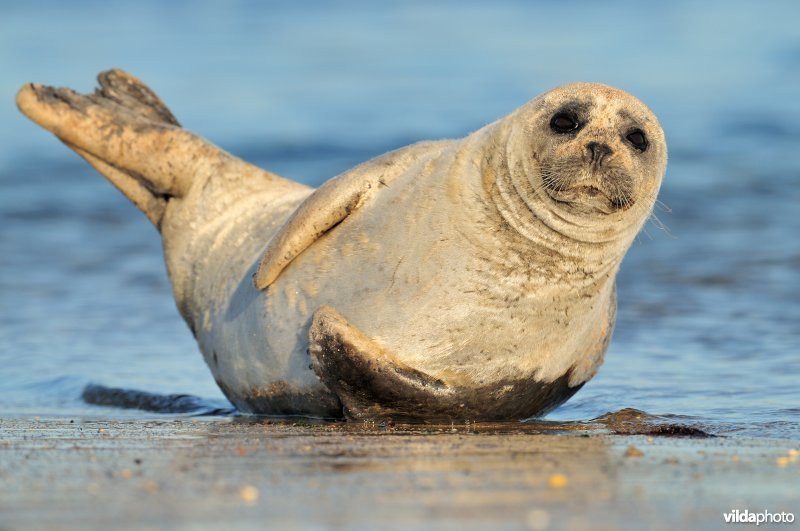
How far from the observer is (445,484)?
3709 millimetres

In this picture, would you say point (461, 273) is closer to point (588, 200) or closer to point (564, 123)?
point (588, 200)

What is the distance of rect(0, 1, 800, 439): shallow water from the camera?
302 inches

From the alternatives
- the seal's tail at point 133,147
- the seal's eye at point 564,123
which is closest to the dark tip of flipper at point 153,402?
the seal's tail at point 133,147

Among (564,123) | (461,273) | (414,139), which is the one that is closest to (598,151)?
(564,123)

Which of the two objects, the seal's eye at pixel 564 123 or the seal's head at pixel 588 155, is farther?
the seal's eye at pixel 564 123

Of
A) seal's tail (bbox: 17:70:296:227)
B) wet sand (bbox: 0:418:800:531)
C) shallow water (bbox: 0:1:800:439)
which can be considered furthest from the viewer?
shallow water (bbox: 0:1:800:439)

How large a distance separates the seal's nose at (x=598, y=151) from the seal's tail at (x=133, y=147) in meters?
2.60

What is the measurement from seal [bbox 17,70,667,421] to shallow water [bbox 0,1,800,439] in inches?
26.4

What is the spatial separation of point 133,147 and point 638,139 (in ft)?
10.6

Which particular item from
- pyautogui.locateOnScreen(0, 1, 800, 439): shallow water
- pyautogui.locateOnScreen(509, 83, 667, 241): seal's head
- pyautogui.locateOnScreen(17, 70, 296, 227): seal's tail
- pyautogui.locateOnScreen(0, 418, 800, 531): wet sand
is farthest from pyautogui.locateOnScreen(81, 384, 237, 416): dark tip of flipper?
pyautogui.locateOnScreen(509, 83, 667, 241): seal's head

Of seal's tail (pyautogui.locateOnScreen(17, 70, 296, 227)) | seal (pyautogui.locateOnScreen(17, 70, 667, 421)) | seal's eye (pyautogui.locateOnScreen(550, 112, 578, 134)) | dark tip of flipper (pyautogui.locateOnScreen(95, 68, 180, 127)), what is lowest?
seal (pyautogui.locateOnScreen(17, 70, 667, 421))

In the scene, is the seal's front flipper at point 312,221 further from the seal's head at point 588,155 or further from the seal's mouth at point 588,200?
the seal's mouth at point 588,200

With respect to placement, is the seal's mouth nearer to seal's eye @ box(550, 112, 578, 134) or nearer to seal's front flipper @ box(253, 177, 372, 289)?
seal's eye @ box(550, 112, 578, 134)

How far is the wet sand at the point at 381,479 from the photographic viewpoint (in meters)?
3.24
